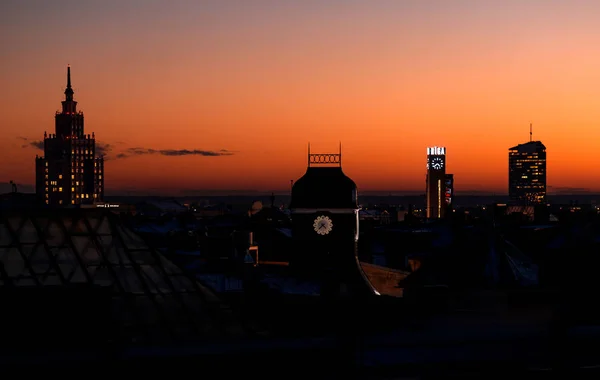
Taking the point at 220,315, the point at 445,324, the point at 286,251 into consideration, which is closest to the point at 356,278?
the point at 286,251

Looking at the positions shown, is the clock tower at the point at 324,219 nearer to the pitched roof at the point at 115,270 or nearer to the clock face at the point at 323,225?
the clock face at the point at 323,225

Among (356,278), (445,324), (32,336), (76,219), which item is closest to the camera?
(32,336)

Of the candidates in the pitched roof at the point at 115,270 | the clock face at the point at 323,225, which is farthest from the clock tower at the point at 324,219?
the pitched roof at the point at 115,270

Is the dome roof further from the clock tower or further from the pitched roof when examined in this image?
the pitched roof

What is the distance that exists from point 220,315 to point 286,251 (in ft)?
197

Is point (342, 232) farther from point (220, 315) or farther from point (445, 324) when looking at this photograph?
point (220, 315)

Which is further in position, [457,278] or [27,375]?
[457,278]

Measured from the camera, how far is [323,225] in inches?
2547

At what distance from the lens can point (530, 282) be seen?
5159 cm

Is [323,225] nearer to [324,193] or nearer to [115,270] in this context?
[324,193]

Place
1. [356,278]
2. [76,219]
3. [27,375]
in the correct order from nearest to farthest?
[27,375] → [76,219] → [356,278]

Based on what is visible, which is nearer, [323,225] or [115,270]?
[115,270]

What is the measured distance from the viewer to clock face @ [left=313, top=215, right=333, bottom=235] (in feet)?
212

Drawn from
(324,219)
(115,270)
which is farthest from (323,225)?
(115,270)
